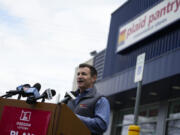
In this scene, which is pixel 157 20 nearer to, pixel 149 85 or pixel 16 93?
pixel 149 85

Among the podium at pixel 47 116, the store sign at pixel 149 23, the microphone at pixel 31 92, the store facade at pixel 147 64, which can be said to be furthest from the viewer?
the store sign at pixel 149 23

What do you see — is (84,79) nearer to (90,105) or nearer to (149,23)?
(90,105)

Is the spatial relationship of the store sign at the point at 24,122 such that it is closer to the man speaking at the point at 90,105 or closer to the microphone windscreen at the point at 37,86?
the microphone windscreen at the point at 37,86

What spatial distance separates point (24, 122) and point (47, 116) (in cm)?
20

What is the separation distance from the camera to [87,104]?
3.80 meters

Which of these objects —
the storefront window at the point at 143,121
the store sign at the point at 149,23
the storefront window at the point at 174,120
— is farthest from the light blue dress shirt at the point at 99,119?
the storefront window at the point at 143,121

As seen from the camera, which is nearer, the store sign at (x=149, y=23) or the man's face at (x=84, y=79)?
the man's face at (x=84, y=79)

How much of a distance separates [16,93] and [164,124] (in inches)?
490

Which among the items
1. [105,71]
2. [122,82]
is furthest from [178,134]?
[105,71]

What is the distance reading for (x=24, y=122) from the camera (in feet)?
10.3

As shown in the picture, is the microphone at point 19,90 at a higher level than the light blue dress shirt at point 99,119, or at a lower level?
higher

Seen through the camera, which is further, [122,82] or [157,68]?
[122,82]

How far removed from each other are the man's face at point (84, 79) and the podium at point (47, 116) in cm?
88

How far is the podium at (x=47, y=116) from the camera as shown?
3.02m
